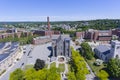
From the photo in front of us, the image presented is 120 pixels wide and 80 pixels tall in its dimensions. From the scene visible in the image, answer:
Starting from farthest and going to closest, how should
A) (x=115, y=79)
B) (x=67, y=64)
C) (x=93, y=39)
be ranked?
(x=93, y=39), (x=67, y=64), (x=115, y=79)

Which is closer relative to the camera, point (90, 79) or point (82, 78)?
point (82, 78)

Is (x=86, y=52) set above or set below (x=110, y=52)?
below

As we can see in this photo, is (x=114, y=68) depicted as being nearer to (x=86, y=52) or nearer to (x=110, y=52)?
(x=110, y=52)

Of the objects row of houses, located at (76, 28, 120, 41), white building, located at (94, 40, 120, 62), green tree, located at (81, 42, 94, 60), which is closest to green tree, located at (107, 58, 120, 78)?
white building, located at (94, 40, 120, 62)

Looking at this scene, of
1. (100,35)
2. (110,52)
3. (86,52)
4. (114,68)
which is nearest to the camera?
(114,68)

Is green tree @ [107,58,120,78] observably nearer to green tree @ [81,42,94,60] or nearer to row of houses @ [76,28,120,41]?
green tree @ [81,42,94,60]

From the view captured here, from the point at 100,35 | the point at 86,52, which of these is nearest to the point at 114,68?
the point at 86,52

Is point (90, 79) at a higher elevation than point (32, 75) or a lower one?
lower

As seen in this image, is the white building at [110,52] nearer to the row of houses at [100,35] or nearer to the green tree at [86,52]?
the green tree at [86,52]

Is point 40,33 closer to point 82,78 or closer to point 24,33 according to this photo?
point 24,33

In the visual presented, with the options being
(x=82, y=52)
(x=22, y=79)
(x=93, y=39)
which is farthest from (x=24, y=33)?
(x=22, y=79)

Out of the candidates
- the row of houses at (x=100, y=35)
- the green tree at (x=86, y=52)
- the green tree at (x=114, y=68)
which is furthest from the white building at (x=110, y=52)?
the row of houses at (x=100, y=35)
